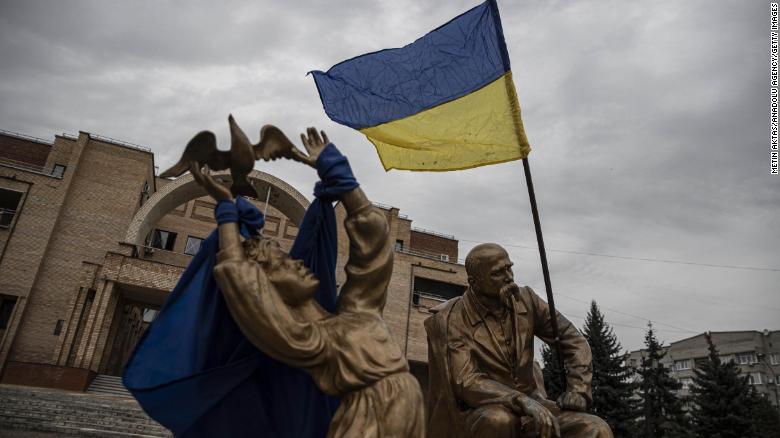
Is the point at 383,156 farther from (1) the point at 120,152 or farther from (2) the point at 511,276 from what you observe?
(1) the point at 120,152

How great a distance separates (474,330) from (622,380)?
957 inches

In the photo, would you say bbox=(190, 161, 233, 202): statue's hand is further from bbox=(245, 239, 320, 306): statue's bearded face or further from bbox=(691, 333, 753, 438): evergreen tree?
bbox=(691, 333, 753, 438): evergreen tree

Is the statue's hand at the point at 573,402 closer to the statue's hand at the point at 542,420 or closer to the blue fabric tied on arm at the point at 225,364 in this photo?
the statue's hand at the point at 542,420

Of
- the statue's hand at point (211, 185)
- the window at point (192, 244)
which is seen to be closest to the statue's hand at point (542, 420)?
the statue's hand at point (211, 185)

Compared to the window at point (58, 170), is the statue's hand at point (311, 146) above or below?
below

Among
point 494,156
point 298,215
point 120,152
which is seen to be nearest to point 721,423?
point 298,215

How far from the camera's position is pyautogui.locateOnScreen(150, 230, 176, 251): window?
91.8 feet

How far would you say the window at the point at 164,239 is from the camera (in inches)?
1102

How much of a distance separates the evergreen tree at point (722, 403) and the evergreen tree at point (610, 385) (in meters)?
2.63

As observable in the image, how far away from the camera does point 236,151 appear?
7.76 feet

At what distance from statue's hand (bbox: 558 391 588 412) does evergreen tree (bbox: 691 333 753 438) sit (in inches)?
856

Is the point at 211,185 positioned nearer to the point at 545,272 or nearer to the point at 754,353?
the point at 545,272

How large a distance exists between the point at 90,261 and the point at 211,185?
2240cm

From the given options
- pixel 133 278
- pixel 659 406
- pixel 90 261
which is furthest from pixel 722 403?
pixel 90 261
